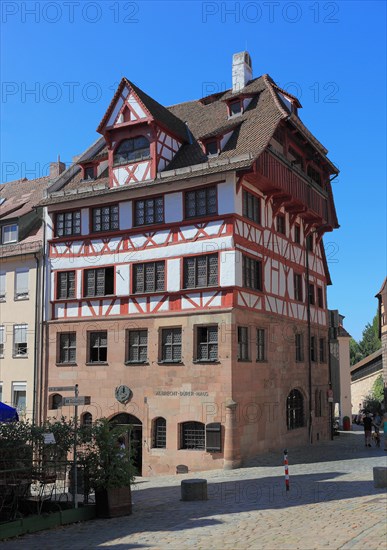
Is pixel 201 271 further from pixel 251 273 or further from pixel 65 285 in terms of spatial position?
pixel 65 285

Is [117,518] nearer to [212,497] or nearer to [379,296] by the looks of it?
[212,497]

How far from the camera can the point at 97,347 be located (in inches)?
1117

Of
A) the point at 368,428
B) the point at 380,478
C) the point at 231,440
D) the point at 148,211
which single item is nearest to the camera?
the point at 380,478

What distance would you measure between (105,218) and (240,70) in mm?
9914

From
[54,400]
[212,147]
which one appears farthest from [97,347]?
[212,147]

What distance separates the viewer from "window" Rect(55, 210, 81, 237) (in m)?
29.5

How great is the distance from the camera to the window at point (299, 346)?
30.6 meters

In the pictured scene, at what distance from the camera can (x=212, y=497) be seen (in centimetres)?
1678

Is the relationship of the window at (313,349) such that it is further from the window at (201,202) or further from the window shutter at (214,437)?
the window at (201,202)

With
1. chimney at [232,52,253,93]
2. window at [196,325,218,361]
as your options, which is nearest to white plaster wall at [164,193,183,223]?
window at [196,325,218,361]

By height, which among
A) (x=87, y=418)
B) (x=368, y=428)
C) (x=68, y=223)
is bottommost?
(x=368, y=428)

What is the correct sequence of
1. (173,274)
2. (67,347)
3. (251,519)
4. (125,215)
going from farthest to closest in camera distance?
(67,347), (125,215), (173,274), (251,519)

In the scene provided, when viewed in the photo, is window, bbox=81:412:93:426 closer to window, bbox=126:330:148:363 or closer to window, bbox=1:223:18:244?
window, bbox=126:330:148:363

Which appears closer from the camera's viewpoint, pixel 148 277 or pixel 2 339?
pixel 148 277
